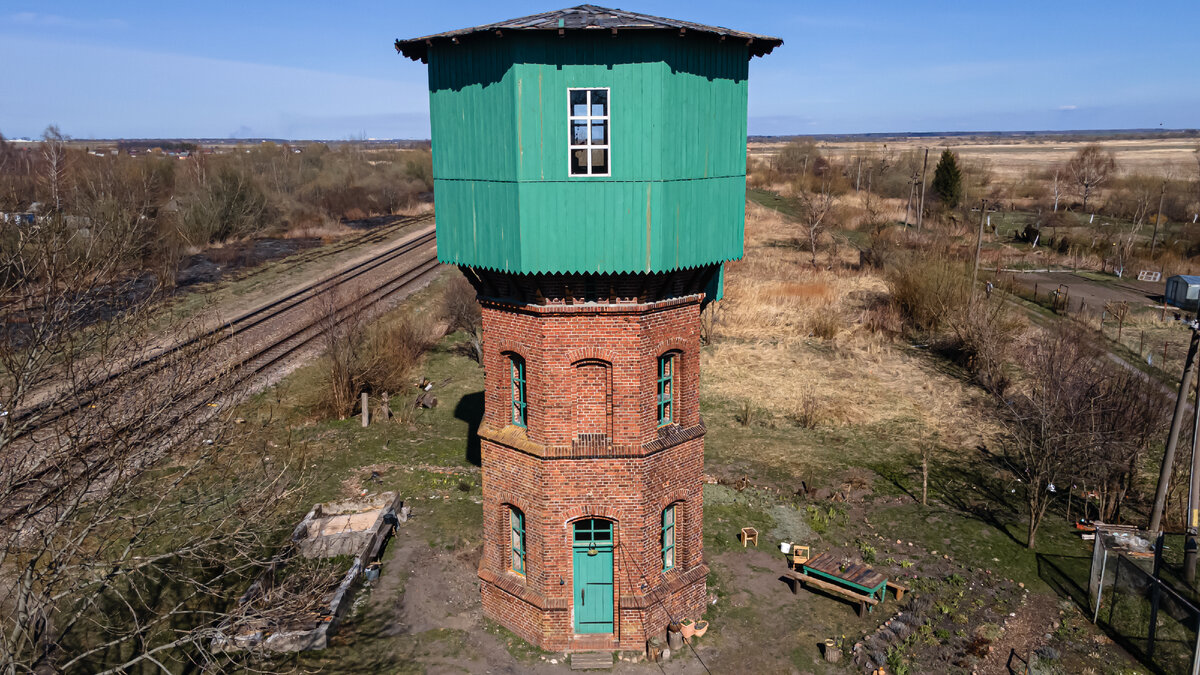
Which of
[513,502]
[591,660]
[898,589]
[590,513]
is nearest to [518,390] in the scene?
[513,502]

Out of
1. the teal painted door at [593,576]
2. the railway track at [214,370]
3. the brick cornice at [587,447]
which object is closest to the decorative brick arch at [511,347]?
the brick cornice at [587,447]

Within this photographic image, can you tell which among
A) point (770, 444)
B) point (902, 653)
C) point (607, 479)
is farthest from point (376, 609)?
point (770, 444)

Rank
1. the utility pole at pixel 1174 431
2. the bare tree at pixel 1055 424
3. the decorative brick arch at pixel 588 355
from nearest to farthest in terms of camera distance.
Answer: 1. the decorative brick arch at pixel 588 355
2. the utility pole at pixel 1174 431
3. the bare tree at pixel 1055 424

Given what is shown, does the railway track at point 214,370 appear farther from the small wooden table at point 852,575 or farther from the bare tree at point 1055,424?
the bare tree at point 1055,424

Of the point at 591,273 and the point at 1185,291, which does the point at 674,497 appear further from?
the point at 1185,291

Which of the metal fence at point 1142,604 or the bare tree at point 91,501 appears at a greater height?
the bare tree at point 91,501

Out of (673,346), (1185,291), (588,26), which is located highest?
(588,26)
